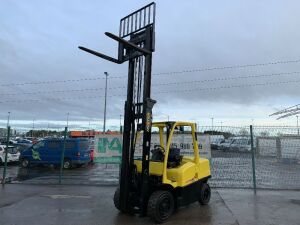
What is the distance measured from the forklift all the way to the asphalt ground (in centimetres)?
39

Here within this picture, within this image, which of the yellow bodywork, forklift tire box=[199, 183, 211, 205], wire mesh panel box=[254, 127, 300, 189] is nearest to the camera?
the yellow bodywork

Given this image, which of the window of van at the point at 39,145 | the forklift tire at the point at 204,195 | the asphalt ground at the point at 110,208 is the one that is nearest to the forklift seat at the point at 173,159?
the asphalt ground at the point at 110,208

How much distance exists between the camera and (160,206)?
8039mm

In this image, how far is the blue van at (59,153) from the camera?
20.4 meters

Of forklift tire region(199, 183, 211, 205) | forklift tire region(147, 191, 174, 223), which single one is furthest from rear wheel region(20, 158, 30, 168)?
forklift tire region(147, 191, 174, 223)

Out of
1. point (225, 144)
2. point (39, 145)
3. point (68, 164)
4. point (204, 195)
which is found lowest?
point (204, 195)

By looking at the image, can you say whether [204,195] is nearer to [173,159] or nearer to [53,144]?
[173,159]

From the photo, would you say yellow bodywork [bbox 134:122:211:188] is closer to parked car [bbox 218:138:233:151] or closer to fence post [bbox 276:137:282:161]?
parked car [bbox 218:138:233:151]

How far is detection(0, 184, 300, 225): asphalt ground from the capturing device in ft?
26.9

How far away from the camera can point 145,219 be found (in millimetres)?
8289

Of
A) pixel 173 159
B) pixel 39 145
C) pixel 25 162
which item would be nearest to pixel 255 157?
pixel 173 159

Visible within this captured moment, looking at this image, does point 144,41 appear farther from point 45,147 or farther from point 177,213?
point 45,147

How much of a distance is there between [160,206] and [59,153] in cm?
1347

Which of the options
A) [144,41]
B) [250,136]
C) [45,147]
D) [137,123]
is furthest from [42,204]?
[45,147]
